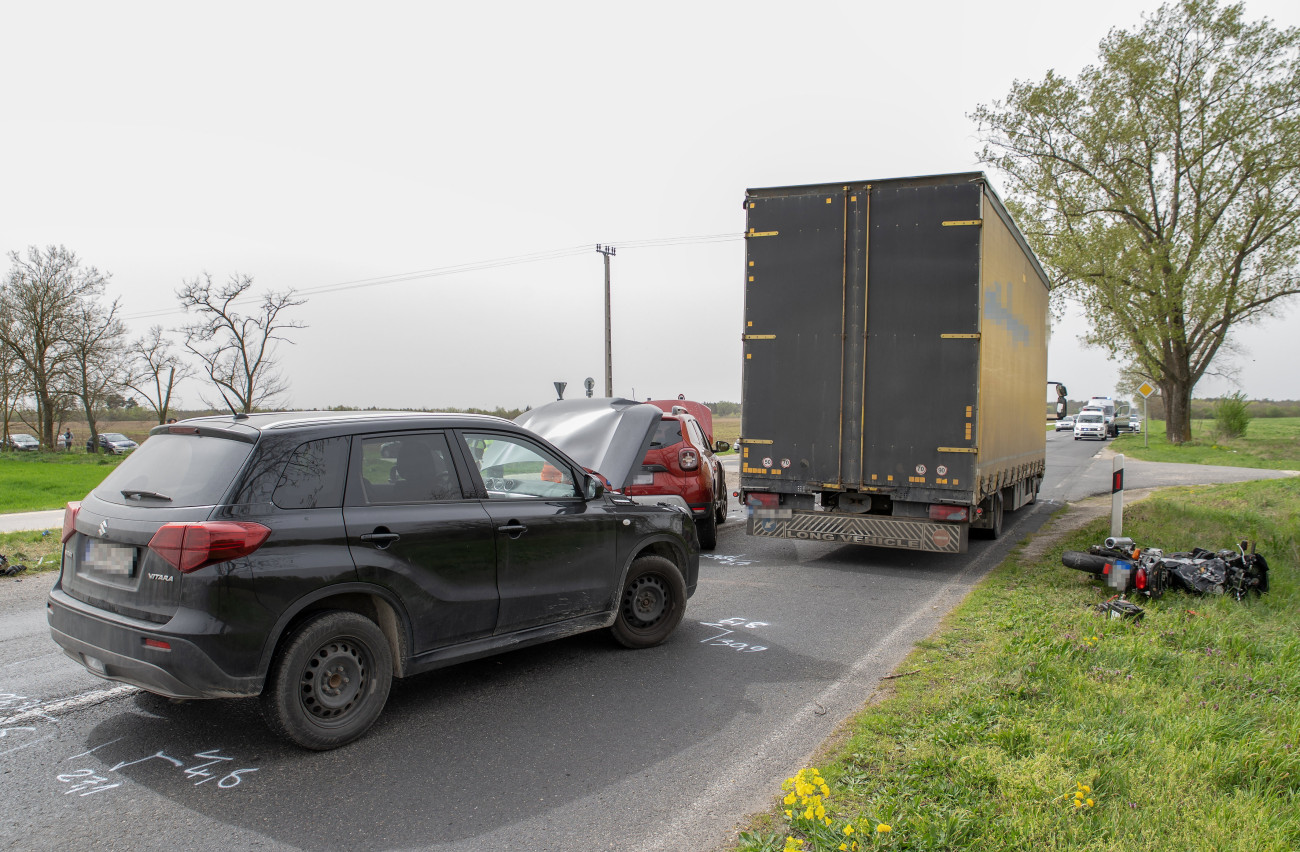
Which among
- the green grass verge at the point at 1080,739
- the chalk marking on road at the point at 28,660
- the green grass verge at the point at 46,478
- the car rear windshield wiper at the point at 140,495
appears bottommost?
the green grass verge at the point at 46,478

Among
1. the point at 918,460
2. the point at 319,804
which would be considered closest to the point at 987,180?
the point at 918,460

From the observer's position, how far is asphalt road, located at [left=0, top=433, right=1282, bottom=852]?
329 centimetres

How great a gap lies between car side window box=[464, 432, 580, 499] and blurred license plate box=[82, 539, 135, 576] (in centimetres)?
178

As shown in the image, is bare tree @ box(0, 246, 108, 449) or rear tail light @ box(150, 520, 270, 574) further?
bare tree @ box(0, 246, 108, 449)

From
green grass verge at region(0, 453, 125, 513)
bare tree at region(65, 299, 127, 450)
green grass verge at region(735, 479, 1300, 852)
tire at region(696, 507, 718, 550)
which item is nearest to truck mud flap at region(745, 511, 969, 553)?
tire at region(696, 507, 718, 550)

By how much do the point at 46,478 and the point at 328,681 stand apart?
92.9ft

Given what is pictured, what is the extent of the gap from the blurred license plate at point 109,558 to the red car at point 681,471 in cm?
554

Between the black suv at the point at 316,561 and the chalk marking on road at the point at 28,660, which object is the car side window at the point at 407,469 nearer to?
the black suv at the point at 316,561

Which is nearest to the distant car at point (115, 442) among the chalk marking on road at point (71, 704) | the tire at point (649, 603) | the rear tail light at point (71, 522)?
the chalk marking on road at point (71, 704)

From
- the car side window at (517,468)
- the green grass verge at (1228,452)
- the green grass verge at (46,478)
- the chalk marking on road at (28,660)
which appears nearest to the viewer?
Answer: the car side window at (517,468)

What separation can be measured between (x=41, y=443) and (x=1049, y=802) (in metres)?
51.8

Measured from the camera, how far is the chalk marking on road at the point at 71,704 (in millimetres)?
4371

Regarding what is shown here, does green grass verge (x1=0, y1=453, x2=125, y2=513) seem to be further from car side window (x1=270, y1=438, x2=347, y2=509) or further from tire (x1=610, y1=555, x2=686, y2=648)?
car side window (x1=270, y1=438, x2=347, y2=509)

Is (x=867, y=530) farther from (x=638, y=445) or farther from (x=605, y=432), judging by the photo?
(x=605, y=432)
